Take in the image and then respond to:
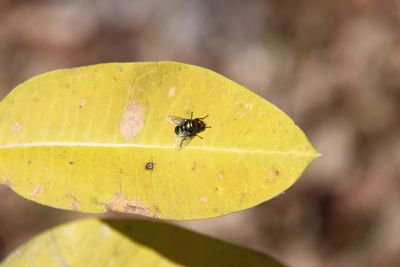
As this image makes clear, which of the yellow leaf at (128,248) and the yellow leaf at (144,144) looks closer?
the yellow leaf at (144,144)

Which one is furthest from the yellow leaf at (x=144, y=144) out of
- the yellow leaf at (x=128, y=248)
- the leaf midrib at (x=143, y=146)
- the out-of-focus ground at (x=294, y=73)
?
the out-of-focus ground at (x=294, y=73)

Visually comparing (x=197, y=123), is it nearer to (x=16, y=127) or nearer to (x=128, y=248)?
(x=16, y=127)

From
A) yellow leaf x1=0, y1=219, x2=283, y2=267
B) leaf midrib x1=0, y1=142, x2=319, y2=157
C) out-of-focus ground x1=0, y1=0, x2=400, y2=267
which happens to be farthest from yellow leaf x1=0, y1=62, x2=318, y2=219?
out-of-focus ground x1=0, y1=0, x2=400, y2=267

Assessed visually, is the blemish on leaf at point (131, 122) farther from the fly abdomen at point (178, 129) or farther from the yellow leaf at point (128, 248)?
the yellow leaf at point (128, 248)

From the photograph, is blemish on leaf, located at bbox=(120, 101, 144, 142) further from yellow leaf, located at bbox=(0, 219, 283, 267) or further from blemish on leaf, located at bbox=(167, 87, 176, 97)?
yellow leaf, located at bbox=(0, 219, 283, 267)

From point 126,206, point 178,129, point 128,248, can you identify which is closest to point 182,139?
point 178,129

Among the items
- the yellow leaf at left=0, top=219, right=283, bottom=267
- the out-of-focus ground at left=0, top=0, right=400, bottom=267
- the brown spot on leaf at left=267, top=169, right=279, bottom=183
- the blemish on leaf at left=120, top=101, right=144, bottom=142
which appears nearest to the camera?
the brown spot on leaf at left=267, top=169, right=279, bottom=183
